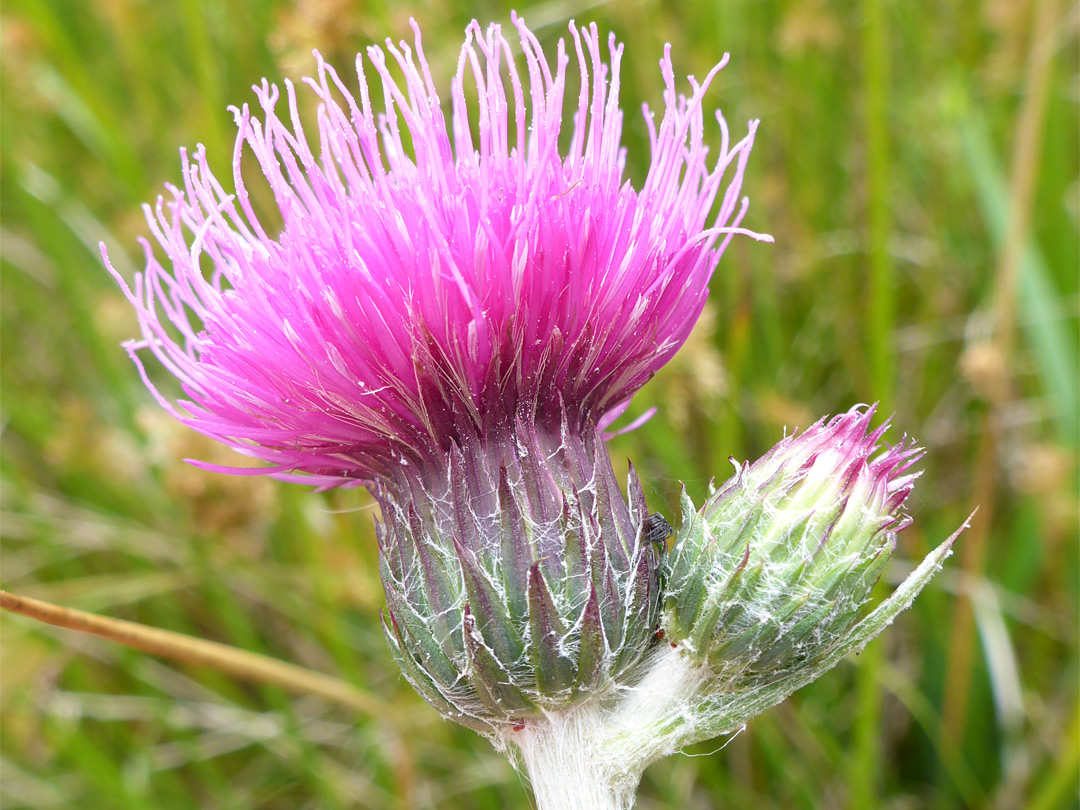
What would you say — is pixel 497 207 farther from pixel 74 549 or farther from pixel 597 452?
pixel 74 549

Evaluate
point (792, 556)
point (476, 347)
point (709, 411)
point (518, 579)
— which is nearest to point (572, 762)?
point (518, 579)

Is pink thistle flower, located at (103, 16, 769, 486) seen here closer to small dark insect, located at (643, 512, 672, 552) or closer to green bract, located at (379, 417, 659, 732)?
green bract, located at (379, 417, 659, 732)

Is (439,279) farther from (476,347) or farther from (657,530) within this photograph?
(657,530)

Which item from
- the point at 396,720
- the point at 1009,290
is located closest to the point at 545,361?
the point at 396,720

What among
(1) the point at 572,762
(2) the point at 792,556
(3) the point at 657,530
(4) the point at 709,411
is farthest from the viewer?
(4) the point at 709,411

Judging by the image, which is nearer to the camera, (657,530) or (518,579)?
(518,579)

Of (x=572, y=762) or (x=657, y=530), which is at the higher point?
(x=657, y=530)

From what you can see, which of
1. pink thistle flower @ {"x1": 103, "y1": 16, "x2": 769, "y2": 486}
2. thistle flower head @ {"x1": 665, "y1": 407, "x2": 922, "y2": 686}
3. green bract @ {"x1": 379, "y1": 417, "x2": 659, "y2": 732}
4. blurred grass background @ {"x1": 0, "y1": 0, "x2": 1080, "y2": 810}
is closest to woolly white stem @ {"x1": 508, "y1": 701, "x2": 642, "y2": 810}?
green bract @ {"x1": 379, "y1": 417, "x2": 659, "y2": 732}
